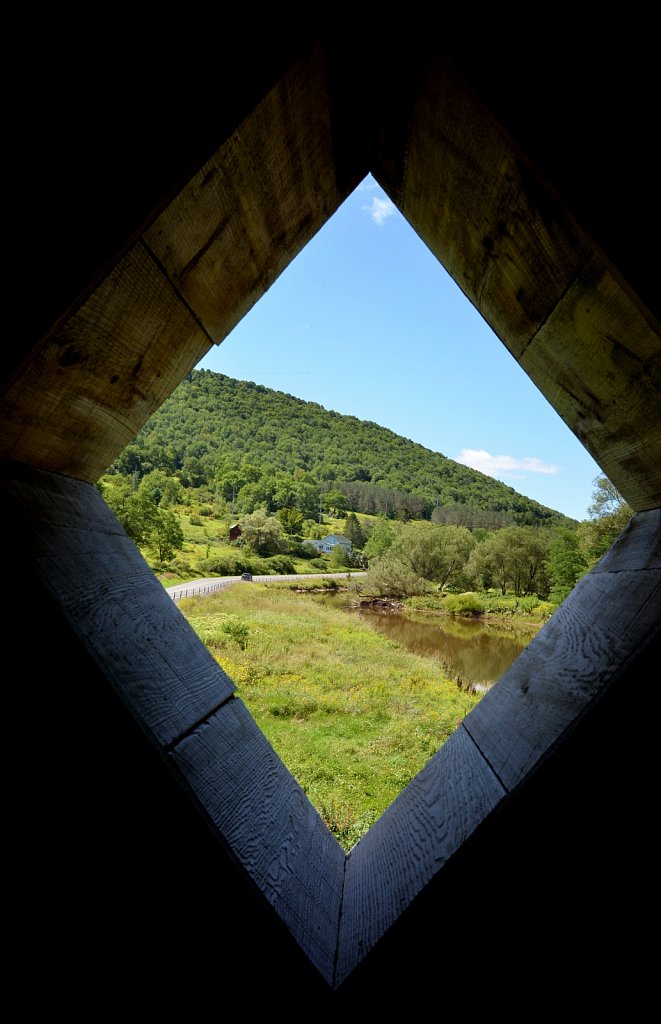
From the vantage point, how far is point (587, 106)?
0.74 m

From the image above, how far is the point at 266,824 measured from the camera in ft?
3.40

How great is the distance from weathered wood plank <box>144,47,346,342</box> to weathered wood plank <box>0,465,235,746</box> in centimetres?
52

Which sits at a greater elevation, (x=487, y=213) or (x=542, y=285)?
(x=487, y=213)

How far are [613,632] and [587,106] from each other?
0.84 meters

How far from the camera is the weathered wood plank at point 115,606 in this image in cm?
85

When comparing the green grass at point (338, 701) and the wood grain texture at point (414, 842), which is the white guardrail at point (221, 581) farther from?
the wood grain texture at point (414, 842)

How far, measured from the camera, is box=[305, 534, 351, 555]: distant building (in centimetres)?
5575

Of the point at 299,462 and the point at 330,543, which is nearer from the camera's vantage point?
the point at 330,543

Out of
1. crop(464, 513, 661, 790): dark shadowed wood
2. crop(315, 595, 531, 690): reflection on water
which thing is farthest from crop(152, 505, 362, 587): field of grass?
crop(464, 513, 661, 790): dark shadowed wood

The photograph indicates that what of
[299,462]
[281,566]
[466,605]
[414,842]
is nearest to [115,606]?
[414,842]

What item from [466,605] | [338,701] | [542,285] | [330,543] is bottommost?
[466,605]

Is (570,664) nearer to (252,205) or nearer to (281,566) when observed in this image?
(252,205)

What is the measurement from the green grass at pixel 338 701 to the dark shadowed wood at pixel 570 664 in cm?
583

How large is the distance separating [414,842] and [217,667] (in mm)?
582
